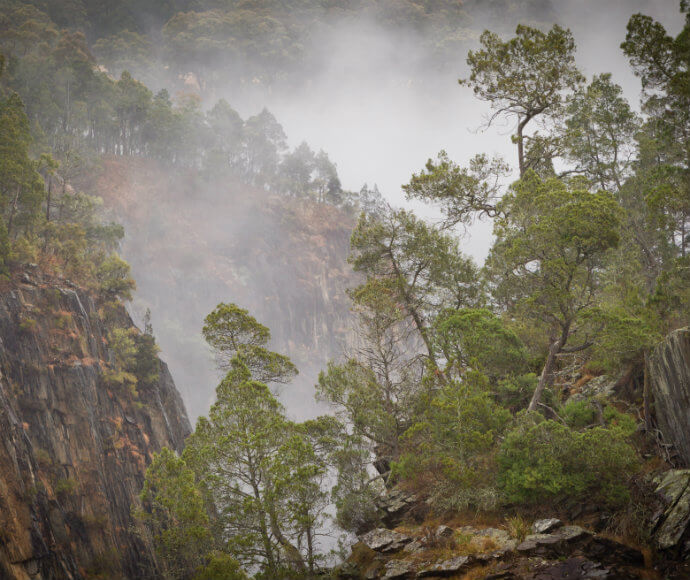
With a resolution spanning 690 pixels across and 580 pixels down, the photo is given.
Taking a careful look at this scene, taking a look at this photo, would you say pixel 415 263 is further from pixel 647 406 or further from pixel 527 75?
pixel 647 406

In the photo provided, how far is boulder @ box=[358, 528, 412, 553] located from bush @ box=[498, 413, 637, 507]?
3.20m

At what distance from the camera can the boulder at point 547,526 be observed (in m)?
10.6

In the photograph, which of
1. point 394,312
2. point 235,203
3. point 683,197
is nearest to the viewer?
point 683,197

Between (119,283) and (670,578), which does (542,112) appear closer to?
(670,578)

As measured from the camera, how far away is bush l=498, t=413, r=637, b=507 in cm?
1099

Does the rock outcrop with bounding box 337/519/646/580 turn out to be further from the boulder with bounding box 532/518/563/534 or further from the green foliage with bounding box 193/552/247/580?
the green foliage with bounding box 193/552/247/580

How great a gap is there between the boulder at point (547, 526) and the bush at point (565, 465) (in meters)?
0.68

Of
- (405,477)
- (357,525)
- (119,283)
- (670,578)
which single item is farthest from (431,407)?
(119,283)

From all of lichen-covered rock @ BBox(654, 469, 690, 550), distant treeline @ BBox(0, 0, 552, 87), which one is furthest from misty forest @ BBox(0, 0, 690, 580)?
distant treeline @ BBox(0, 0, 552, 87)

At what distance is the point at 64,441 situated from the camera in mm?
23531

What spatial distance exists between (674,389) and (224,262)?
7039 centimetres

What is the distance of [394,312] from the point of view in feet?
64.7

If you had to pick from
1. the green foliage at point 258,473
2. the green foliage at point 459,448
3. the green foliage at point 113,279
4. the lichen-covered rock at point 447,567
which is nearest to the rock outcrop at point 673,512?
the green foliage at point 459,448

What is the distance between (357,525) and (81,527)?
14072 millimetres
